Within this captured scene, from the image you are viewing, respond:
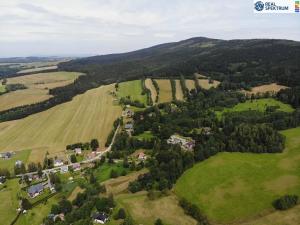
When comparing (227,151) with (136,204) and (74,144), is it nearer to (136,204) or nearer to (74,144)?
(136,204)

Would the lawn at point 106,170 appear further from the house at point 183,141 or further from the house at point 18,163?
the house at point 18,163

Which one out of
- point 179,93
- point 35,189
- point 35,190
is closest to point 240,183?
point 35,190

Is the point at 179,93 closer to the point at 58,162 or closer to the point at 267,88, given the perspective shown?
the point at 267,88

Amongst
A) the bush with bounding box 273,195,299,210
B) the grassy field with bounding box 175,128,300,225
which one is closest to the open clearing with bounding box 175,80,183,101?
the grassy field with bounding box 175,128,300,225

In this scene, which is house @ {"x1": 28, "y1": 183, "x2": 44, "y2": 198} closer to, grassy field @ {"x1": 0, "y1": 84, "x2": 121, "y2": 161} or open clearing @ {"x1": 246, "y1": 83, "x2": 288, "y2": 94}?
grassy field @ {"x1": 0, "y1": 84, "x2": 121, "y2": 161}

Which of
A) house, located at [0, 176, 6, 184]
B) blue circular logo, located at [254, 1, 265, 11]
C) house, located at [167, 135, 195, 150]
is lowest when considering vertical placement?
house, located at [0, 176, 6, 184]

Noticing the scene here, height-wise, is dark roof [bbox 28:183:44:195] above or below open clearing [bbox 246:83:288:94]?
below

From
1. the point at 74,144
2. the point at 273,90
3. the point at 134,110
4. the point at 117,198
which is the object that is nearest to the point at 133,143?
the point at 74,144
